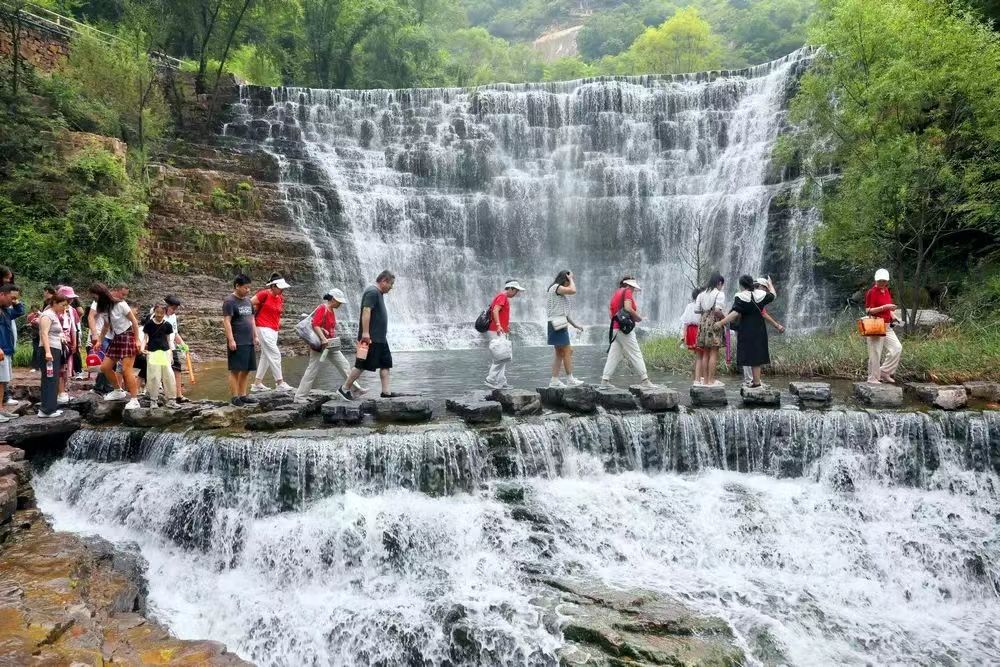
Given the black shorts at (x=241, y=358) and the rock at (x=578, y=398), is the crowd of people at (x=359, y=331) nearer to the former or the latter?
the black shorts at (x=241, y=358)

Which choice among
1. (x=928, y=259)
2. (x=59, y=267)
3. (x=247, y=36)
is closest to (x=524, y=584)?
(x=928, y=259)

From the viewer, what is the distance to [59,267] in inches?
687

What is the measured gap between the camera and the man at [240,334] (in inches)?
364

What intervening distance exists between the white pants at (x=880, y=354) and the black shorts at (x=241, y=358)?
917 centimetres

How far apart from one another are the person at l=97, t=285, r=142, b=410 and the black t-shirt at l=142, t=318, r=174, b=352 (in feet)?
0.63

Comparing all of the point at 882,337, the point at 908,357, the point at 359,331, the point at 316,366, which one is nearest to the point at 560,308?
the point at 359,331

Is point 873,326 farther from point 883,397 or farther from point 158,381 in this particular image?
point 158,381

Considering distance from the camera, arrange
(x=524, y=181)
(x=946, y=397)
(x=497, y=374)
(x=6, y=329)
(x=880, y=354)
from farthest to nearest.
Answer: (x=524, y=181) < (x=497, y=374) < (x=880, y=354) < (x=946, y=397) < (x=6, y=329)

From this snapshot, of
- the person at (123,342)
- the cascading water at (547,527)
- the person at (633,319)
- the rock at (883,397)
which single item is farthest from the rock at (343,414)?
the rock at (883,397)

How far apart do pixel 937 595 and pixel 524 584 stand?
4.42 meters

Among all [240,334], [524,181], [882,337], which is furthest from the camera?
[524,181]

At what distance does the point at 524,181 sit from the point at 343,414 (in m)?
20.1

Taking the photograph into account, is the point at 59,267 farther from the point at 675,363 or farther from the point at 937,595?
the point at 937,595

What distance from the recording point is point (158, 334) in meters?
9.48
